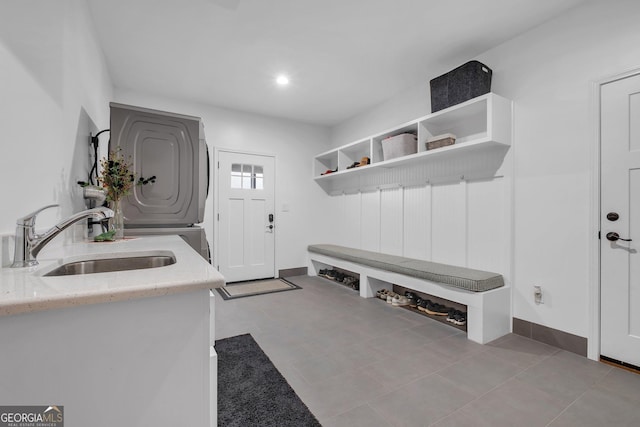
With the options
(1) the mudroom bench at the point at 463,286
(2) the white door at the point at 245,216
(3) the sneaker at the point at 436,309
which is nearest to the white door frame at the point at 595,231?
(1) the mudroom bench at the point at 463,286

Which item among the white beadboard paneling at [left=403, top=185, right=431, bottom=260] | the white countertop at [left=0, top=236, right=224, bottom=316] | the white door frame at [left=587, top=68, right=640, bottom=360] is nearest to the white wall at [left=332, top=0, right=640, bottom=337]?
the white door frame at [left=587, top=68, right=640, bottom=360]

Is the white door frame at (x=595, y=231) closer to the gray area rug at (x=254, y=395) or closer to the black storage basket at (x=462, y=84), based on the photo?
the black storage basket at (x=462, y=84)

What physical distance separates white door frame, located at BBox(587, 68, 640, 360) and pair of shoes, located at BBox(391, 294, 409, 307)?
5.23ft

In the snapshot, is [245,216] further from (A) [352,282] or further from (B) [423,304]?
(B) [423,304]

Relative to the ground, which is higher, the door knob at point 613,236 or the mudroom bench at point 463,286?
the door knob at point 613,236

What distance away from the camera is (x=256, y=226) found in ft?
15.2

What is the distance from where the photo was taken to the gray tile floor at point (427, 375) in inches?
60.2

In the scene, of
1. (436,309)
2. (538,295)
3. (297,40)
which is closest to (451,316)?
(436,309)

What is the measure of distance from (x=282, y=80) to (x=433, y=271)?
2761 millimetres

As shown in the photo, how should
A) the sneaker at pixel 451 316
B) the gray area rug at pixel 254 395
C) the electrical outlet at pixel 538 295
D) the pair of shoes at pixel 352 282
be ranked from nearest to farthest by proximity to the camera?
1. the gray area rug at pixel 254 395
2. the electrical outlet at pixel 538 295
3. the sneaker at pixel 451 316
4. the pair of shoes at pixel 352 282

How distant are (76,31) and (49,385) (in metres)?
2.21

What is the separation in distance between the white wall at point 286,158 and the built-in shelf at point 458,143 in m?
1.09

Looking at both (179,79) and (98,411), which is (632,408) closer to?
(98,411)

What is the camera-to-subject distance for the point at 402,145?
3.38 metres
